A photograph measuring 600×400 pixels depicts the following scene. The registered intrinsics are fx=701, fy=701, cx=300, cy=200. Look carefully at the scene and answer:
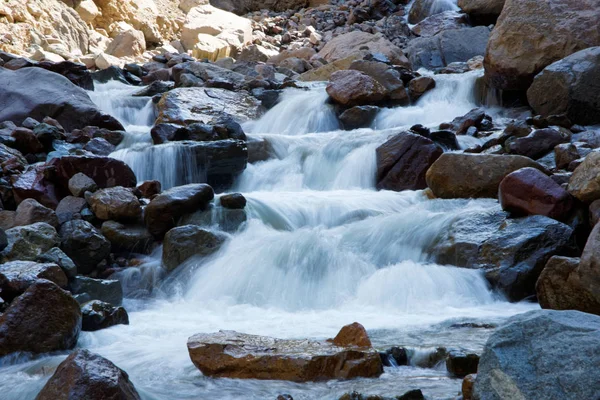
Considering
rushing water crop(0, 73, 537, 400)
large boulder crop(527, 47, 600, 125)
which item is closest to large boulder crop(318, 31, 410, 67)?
rushing water crop(0, 73, 537, 400)

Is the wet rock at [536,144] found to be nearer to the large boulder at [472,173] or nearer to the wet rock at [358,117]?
the large boulder at [472,173]

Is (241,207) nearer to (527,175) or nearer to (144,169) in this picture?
(144,169)

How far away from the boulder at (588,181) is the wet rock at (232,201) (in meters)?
3.09

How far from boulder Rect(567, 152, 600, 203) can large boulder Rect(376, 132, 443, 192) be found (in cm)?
215

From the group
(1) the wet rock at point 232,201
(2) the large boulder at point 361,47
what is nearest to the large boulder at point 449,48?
(2) the large boulder at point 361,47

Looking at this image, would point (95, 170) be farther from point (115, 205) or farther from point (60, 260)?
point (60, 260)

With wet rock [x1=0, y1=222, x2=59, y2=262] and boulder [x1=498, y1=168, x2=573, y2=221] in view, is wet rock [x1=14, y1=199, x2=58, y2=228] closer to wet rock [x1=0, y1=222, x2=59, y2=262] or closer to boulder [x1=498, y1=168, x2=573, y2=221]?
wet rock [x1=0, y1=222, x2=59, y2=262]

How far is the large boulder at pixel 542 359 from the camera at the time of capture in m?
2.15

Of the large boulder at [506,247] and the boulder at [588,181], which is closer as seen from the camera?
the large boulder at [506,247]

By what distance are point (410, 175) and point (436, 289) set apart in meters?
2.63

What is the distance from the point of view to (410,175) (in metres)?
7.77

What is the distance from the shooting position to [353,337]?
3828 millimetres

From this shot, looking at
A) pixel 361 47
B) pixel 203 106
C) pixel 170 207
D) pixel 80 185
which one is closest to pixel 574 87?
pixel 170 207

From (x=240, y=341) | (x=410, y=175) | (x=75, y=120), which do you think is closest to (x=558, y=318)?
(x=240, y=341)
